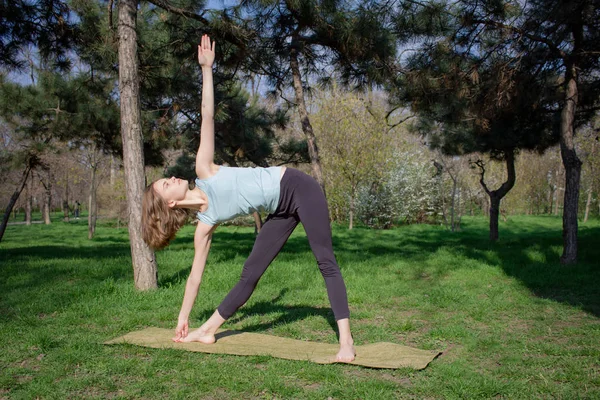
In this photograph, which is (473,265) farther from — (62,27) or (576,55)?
(62,27)

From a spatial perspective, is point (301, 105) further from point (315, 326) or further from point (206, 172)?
point (206, 172)

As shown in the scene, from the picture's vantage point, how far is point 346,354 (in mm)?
2824

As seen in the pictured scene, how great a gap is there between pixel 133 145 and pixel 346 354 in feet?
11.1

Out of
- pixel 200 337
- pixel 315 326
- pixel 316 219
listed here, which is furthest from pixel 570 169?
pixel 200 337

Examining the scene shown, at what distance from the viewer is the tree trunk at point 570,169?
6.56 m

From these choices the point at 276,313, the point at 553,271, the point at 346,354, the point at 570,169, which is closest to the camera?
Result: the point at 346,354

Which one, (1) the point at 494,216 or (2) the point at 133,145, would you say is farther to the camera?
(1) the point at 494,216

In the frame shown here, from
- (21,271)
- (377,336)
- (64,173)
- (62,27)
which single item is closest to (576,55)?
(377,336)

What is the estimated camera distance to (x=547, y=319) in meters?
3.87

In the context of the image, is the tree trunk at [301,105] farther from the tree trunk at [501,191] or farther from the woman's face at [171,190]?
the tree trunk at [501,191]

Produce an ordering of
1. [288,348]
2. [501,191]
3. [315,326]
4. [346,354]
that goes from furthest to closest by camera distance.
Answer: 1. [501,191]
2. [315,326]
3. [288,348]
4. [346,354]

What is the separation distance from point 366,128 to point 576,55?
1022 centimetres

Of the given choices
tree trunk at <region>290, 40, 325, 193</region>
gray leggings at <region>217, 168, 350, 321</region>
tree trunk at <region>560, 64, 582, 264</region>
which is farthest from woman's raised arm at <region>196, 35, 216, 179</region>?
tree trunk at <region>560, 64, 582, 264</region>

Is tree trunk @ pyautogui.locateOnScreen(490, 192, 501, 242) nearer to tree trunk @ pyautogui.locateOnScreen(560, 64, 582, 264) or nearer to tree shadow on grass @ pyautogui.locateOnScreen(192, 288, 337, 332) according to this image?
tree trunk @ pyautogui.locateOnScreen(560, 64, 582, 264)
